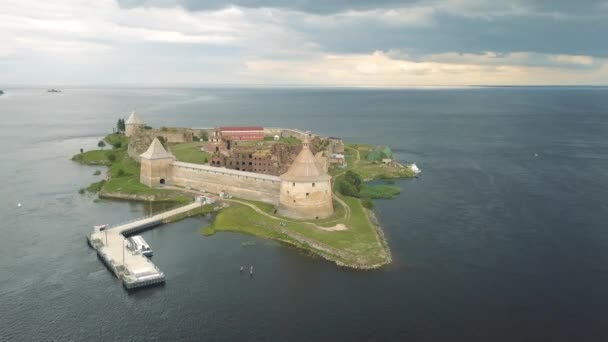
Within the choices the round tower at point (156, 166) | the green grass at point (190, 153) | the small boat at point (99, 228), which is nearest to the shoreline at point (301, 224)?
the round tower at point (156, 166)

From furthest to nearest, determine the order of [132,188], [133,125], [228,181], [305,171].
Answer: [133,125] → [132,188] → [228,181] → [305,171]

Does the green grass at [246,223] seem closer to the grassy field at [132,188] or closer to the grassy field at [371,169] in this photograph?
the grassy field at [132,188]

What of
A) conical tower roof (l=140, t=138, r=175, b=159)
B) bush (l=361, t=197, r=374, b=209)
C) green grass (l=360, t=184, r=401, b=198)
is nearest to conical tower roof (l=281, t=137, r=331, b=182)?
bush (l=361, t=197, r=374, b=209)

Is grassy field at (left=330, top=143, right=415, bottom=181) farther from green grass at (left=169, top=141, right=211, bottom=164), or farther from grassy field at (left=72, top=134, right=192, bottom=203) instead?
grassy field at (left=72, top=134, right=192, bottom=203)

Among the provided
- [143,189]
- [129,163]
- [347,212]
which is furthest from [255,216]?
[129,163]

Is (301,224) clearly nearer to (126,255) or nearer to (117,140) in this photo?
(126,255)

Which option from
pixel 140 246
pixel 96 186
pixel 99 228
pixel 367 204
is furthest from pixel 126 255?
pixel 96 186
